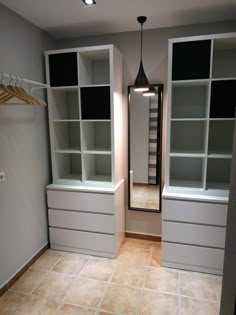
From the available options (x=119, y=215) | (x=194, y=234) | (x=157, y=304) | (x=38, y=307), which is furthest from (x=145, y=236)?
(x=38, y=307)

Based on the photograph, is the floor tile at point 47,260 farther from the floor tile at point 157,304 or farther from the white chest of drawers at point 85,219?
the floor tile at point 157,304

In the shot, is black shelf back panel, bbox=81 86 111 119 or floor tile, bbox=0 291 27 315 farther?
black shelf back panel, bbox=81 86 111 119

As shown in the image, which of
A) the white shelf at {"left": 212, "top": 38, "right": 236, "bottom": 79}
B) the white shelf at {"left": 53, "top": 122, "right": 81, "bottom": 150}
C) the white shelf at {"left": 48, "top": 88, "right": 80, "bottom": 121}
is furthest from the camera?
the white shelf at {"left": 53, "top": 122, "right": 81, "bottom": 150}

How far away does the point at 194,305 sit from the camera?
6.53 ft

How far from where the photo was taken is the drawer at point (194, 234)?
7.55 feet

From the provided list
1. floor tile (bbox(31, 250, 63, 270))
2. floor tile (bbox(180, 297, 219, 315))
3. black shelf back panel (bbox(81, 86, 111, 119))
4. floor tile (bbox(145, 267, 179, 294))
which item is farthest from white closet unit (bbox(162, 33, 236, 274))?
floor tile (bbox(31, 250, 63, 270))

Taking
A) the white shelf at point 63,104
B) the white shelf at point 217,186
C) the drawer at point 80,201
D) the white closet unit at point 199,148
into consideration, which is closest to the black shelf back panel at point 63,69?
the white shelf at point 63,104

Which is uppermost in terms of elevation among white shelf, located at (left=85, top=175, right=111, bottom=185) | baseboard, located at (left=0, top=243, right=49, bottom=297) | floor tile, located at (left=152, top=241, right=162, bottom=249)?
white shelf, located at (left=85, top=175, right=111, bottom=185)

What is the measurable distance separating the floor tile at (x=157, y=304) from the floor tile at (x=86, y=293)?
401 mm

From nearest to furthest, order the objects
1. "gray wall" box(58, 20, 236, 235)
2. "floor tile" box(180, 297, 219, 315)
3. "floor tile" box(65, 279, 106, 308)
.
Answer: "floor tile" box(180, 297, 219, 315) < "floor tile" box(65, 279, 106, 308) < "gray wall" box(58, 20, 236, 235)

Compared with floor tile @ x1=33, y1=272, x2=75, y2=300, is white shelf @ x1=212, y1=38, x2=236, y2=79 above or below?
above

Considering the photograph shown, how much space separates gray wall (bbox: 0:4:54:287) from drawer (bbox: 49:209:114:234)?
0.50ft

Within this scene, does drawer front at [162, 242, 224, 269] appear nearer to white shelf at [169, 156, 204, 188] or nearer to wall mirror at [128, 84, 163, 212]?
wall mirror at [128, 84, 163, 212]

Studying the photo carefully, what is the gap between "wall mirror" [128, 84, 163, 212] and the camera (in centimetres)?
275
